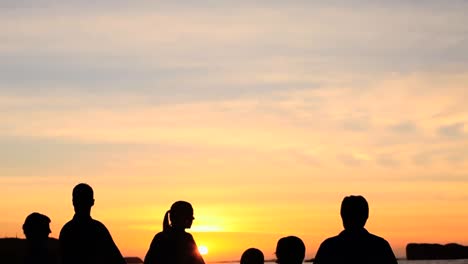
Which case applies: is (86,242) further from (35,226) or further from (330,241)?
(330,241)

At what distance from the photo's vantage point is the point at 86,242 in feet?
46.1

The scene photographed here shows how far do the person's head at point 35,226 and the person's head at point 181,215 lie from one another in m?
1.68

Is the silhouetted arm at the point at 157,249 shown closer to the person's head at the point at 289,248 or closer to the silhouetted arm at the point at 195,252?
the silhouetted arm at the point at 195,252

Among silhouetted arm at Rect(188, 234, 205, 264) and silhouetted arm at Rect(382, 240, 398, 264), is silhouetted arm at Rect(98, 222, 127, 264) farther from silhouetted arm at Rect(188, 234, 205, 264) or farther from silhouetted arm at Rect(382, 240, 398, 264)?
silhouetted arm at Rect(382, 240, 398, 264)

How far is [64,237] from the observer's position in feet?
45.8

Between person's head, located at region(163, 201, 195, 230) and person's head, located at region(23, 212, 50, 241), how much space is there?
1679 mm

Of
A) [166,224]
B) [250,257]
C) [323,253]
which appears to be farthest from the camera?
[166,224]

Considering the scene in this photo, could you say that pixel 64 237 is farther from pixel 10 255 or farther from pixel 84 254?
pixel 10 255

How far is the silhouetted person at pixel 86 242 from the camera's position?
14.0 metres

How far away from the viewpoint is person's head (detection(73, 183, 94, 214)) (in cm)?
1348

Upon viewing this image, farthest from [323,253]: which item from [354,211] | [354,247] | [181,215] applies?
[181,215]

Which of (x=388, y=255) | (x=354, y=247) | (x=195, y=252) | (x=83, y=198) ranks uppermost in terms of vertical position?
(x=83, y=198)

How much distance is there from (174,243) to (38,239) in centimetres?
192

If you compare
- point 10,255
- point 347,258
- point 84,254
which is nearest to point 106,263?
point 84,254
